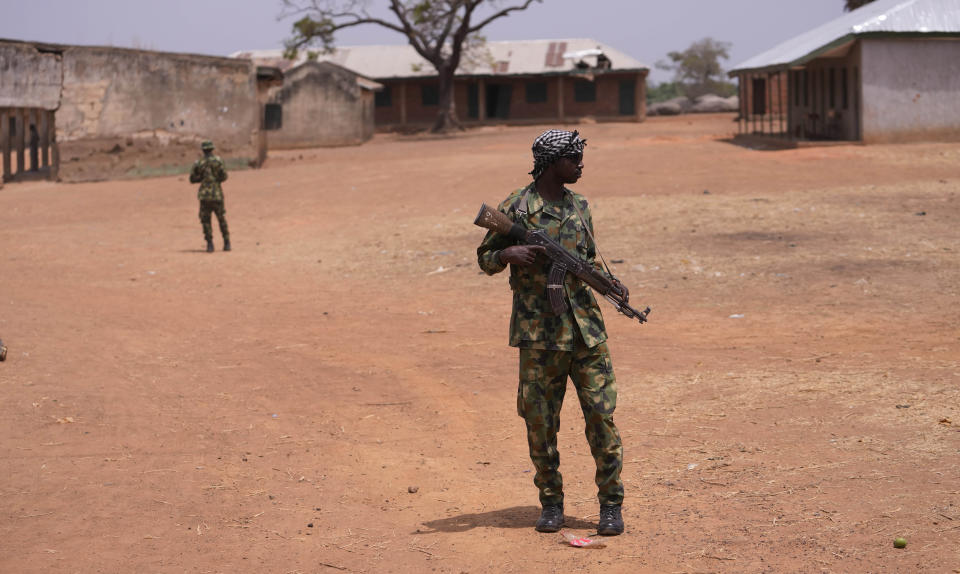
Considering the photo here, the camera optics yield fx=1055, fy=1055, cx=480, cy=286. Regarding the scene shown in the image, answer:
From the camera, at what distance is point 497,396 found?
24.7 feet

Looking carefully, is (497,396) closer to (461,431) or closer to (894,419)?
(461,431)

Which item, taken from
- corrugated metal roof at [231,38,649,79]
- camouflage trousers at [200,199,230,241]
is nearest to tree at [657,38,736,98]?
corrugated metal roof at [231,38,649,79]

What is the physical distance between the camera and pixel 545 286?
15.1 feet

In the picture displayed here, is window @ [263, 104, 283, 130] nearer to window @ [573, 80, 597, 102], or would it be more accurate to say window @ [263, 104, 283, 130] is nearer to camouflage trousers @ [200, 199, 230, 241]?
window @ [573, 80, 597, 102]

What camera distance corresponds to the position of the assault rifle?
4496 millimetres

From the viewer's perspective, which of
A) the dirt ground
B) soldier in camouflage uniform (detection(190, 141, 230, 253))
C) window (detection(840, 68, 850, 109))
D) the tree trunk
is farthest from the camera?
the tree trunk

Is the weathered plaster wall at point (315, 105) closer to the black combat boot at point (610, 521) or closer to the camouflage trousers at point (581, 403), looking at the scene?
the camouflage trousers at point (581, 403)

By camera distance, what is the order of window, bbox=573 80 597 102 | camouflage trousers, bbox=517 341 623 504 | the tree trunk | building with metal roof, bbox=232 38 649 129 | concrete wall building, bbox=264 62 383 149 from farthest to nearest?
window, bbox=573 80 597 102
building with metal roof, bbox=232 38 649 129
the tree trunk
concrete wall building, bbox=264 62 383 149
camouflage trousers, bbox=517 341 623 504

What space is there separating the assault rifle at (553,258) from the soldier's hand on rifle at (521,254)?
4cm

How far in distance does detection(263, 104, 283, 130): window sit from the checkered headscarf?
32198 millimetres

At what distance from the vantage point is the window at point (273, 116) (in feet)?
117

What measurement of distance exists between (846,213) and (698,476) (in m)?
10.6

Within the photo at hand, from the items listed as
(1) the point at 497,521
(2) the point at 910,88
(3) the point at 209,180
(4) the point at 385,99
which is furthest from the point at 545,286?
(4) the point at 385,99

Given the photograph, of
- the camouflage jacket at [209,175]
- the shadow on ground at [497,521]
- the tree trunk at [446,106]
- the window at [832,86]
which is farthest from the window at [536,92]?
the shadow on ground at [497,521]
